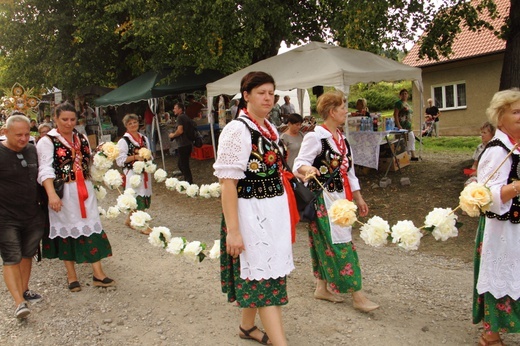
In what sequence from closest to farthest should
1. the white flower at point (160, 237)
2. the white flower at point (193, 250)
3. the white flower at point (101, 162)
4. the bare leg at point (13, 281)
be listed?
1. the white flower at point (193, 250)
2. the white flower at point (160, 237)
3. the bare leg at point (13, 281)
4. the white flower at point (101, 162)

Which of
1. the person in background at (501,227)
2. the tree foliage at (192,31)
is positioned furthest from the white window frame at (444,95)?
the person in background at (501,227)

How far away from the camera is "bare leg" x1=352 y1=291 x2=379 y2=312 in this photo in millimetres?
4301

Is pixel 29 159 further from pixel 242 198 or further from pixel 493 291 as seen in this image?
pixel 493 291

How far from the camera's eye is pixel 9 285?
4.57 metres

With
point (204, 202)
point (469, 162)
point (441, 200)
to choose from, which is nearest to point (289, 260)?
point (441, 200)

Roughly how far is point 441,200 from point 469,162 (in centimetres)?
241

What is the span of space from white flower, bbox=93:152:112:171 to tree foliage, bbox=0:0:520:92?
5.19 metres

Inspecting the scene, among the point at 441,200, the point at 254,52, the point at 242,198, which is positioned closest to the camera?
the point at 242,198

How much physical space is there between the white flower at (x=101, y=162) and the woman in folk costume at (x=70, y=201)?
0.08 metres

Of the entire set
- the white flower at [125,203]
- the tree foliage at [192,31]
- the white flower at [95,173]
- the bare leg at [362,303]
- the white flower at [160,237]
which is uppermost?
the tree foliage at [192,31]

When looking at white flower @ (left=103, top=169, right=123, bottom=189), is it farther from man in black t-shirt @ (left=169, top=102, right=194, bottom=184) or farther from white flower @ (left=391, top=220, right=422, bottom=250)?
man in black t-shirt @ (left=169, top=102, right=194, bottom=184)

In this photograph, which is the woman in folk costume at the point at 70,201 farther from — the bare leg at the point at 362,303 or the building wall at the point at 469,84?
the building wall at the point at 469,84

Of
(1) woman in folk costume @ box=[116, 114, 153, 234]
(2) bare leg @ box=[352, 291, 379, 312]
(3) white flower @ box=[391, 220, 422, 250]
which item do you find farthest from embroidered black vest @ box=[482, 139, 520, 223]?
(1) woman in folk costume @ box=[116, 114, 153, 234]

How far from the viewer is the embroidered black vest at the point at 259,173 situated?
3.27 metres
